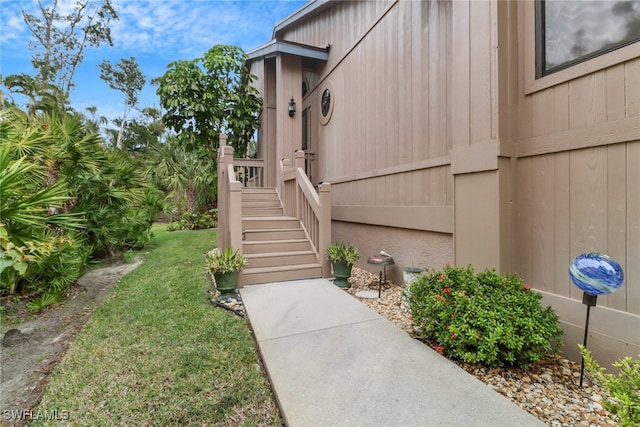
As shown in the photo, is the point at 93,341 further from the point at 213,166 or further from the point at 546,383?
the point at 213,166

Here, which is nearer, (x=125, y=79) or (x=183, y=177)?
(x=183, y=177)

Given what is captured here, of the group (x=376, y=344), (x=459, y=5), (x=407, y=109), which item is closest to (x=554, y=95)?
(x=459, y=5)

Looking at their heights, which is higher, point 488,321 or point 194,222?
point 194,222

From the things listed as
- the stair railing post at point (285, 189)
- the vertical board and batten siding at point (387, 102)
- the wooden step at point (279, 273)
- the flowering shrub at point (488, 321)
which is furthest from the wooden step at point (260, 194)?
the flowering shrub at point (488, 321)

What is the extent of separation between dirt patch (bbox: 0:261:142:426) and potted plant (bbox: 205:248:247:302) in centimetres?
148

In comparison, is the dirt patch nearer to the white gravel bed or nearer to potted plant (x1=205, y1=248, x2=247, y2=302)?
potted plant (x1=205, y1=248, x2=247, y2=302)

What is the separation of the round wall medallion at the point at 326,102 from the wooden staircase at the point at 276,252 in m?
2.72

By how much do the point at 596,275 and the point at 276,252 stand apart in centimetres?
391

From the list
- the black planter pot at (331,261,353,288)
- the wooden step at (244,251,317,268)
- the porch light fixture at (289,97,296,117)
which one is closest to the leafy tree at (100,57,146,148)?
the porch light fixture at (289,97,296,117)

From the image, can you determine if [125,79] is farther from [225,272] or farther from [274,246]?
[225,272]

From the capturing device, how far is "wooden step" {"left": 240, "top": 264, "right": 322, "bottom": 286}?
14.1 ft

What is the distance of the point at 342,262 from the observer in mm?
4293

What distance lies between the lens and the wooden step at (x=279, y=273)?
14.1 feet

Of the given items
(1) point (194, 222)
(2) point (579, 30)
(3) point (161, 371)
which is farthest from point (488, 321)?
(1) point (194, 222)
